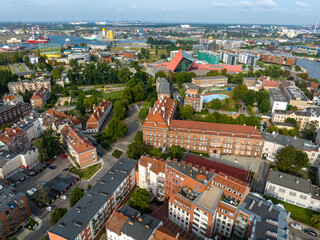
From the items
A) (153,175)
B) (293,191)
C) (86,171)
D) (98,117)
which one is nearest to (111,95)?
(98,117)

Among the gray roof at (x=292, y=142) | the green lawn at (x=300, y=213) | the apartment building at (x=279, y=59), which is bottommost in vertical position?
the green lawn at (x=300, y=213)

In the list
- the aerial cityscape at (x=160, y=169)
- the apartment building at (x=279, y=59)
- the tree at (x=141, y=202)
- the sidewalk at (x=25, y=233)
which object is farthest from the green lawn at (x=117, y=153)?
the apartment building at (x=279, y=59)

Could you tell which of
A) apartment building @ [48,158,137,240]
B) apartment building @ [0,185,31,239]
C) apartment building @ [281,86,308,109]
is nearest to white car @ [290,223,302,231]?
apartment building @ [48,158,137,240]

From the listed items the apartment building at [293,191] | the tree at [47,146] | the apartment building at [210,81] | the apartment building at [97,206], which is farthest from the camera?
the apartment building at [210,81]

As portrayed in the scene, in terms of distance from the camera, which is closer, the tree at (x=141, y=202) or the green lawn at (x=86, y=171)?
the tree at (x=141, y=202)

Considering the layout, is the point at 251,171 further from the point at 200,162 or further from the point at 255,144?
the point at 200,162

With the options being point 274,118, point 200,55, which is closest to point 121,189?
point 274,118

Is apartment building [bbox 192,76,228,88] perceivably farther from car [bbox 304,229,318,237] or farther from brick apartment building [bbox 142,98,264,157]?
car [bbox 304,229,318,237]

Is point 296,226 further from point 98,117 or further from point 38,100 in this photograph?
point 38,100

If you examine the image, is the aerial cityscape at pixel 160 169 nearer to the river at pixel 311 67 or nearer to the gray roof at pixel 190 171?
the gray roof at pixel 190 171
